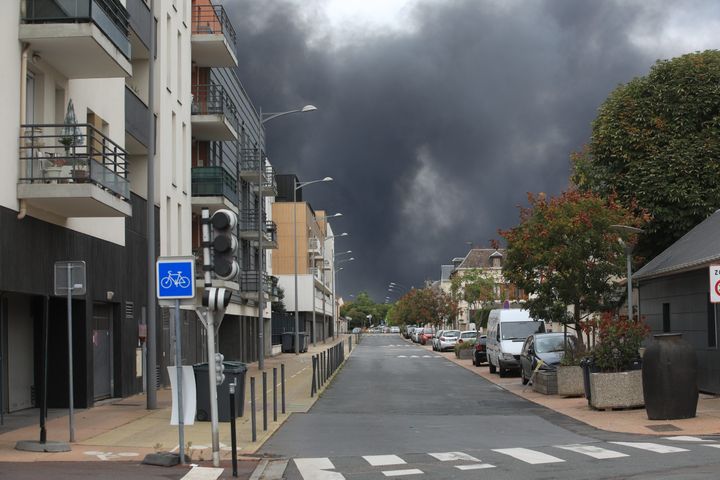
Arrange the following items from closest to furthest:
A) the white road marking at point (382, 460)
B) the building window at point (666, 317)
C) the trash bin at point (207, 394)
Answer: the white road marking at point (382, 460) < the trash bin at point (207, 394) < the building window at point (666, 317)

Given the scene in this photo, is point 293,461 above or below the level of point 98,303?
below

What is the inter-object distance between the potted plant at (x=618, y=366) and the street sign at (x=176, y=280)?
33.4 feet

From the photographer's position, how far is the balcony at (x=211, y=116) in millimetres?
34125

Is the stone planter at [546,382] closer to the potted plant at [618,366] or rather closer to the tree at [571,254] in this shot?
the tree at [571,254]

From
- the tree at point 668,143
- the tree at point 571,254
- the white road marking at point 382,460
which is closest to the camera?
the white road marking at point 382,460

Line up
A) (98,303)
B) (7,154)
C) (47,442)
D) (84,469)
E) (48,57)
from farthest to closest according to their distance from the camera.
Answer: (98,303), (48,57), (7,154), (47,442), (84,469)

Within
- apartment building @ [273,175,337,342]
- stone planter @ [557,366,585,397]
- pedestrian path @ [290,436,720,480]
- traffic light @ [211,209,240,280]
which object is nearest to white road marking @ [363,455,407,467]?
pedestrian path @ [290,436,720,480]

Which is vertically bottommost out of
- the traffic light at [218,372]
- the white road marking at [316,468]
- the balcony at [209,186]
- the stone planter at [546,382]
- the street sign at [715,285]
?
the stone planter at [546,382]

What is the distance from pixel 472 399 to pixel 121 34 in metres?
12.4

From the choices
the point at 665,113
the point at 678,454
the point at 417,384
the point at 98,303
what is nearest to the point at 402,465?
the point at 678,454

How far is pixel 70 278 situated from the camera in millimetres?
14086

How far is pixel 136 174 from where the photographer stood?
2630 cm

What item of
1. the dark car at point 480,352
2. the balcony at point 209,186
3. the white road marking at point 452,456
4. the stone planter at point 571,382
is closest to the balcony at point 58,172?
the white road marking at point 452,456

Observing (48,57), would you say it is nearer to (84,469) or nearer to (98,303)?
(98,303)
